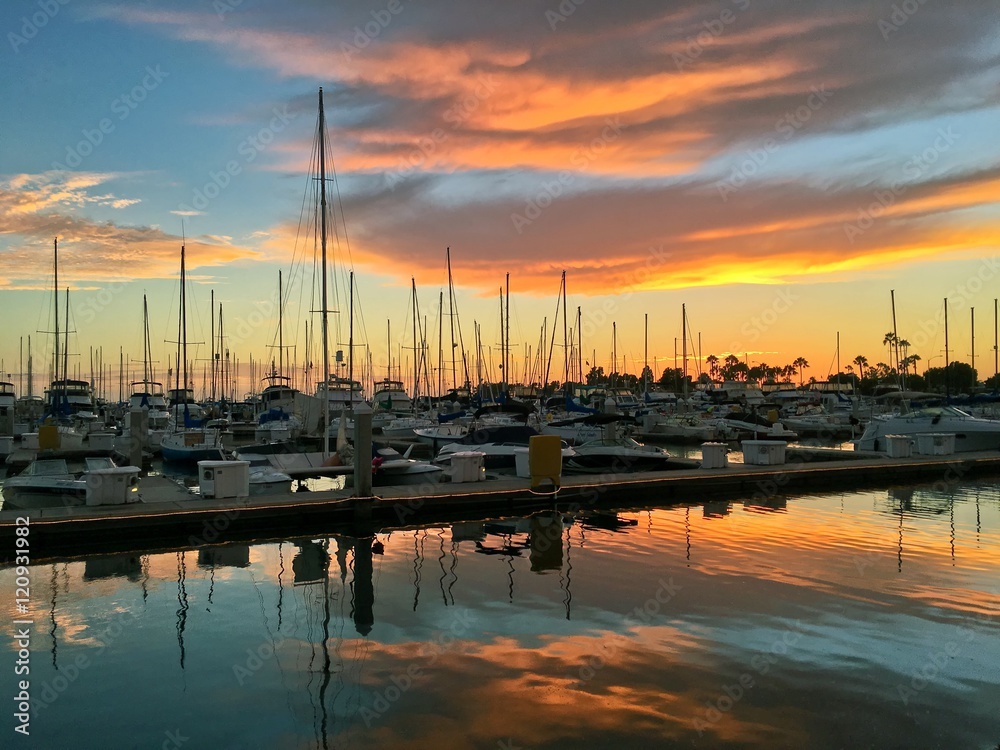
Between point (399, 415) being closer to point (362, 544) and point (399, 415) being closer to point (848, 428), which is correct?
point (848, 428)

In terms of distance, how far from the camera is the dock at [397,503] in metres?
16.2

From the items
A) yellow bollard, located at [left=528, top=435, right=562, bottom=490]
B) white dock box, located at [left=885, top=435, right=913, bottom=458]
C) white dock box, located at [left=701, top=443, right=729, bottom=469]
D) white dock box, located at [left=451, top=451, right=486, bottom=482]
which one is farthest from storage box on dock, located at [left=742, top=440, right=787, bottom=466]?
white dock box, located at [left=451, top=451, right=486, bottom=482]

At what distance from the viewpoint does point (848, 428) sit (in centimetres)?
5572

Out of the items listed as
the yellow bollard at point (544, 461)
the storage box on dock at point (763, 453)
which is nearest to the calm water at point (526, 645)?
the yellow bollard at point (544, 461)

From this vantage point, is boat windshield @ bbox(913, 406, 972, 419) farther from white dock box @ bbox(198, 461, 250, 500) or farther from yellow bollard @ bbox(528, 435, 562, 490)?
white dock box @ bbox(198, 461, 250, 500)

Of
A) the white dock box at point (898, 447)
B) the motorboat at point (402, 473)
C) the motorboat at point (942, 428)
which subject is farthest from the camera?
the motorboat at point (942, 428)

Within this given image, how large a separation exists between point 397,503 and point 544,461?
14.7 ft

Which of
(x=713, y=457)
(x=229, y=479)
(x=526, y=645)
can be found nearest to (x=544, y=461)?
(x=713, y=457)

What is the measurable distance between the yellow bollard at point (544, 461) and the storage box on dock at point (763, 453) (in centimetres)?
939

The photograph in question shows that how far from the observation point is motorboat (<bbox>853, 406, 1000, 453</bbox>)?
34.4 meters

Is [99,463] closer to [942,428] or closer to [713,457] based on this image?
[713,457]

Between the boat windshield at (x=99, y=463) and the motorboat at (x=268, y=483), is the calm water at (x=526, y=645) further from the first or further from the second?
the boat windshield at (x=99, y=463)

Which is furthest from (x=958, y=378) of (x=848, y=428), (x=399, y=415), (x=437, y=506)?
(x=437, y=506)

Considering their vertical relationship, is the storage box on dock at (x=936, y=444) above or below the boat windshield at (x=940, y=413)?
below
